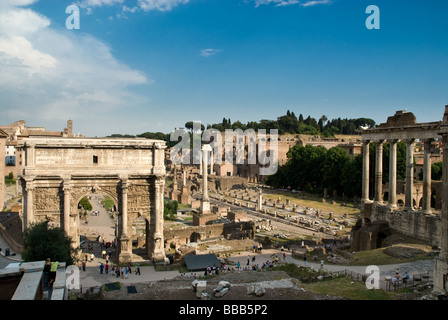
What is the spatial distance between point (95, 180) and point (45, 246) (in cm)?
558

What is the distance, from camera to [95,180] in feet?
69.7

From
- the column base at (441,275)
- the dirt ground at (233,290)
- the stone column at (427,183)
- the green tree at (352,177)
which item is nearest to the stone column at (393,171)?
the stone column at (427,183)

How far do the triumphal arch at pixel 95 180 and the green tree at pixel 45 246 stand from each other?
350 cm

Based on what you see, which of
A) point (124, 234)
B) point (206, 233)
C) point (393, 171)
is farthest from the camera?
point (206, 233)

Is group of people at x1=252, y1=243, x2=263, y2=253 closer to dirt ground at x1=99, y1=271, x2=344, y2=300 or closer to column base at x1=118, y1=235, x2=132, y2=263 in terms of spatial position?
dirt ground at x1=99, y1=271, x2=344, y2=300

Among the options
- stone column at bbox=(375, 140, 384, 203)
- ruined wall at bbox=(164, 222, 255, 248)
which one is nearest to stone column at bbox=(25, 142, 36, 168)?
ruined wall at bbox=(164, 222, 255, 248)

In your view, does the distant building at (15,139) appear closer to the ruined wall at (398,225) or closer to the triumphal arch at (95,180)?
the triumphal arch at (95,180)

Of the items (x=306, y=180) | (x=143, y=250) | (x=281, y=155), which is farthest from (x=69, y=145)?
(x=281, y=155)

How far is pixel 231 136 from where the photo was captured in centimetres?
9675

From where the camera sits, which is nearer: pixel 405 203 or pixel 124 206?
pixel 124 206

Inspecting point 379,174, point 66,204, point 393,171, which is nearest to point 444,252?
point 393,171

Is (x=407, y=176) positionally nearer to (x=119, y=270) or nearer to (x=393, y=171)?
(x=393, y=171)

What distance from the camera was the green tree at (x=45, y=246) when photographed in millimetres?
16266

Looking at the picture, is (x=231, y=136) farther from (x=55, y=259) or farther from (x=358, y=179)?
(x=55, y=259)
